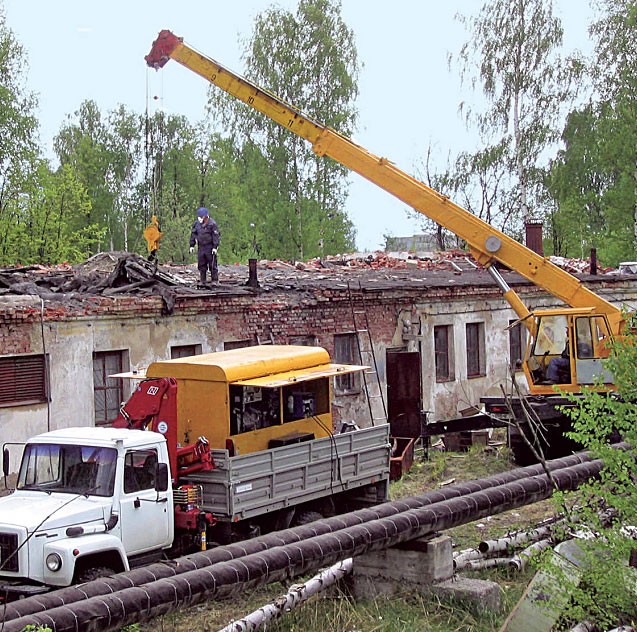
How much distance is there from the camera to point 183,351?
65.7 feet

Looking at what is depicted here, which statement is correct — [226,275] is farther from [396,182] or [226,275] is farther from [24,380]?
[24,380]

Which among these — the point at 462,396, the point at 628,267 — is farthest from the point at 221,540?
the point at 628,267

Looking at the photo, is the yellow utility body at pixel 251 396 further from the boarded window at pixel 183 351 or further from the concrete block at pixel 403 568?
the boarded window at pixel 183 351

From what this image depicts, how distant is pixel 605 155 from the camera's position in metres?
38.8

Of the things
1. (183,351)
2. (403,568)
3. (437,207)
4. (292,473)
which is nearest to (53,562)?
(403,568)

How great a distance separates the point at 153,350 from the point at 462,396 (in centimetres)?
963

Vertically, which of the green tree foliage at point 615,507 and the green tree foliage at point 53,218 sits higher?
the green tree foliage at point 53,218

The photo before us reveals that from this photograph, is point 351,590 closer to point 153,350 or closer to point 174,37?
point 153,350

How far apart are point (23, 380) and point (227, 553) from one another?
27.0 feet

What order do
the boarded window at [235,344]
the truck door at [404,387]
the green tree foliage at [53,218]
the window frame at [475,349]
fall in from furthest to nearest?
the green tree foliage at [53,218] → the window frame at [475,349] → the truck door at [404,387] → the boarded window at [235,344]

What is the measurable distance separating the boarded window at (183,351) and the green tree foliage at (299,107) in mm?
23984

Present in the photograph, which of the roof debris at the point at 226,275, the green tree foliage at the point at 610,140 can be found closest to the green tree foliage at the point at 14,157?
the roof debris at the point at 226,275

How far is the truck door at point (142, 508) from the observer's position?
1206 cm

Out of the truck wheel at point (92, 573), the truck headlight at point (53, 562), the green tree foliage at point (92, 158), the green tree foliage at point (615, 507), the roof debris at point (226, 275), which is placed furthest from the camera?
the green tree foliage at point (92, 158)
